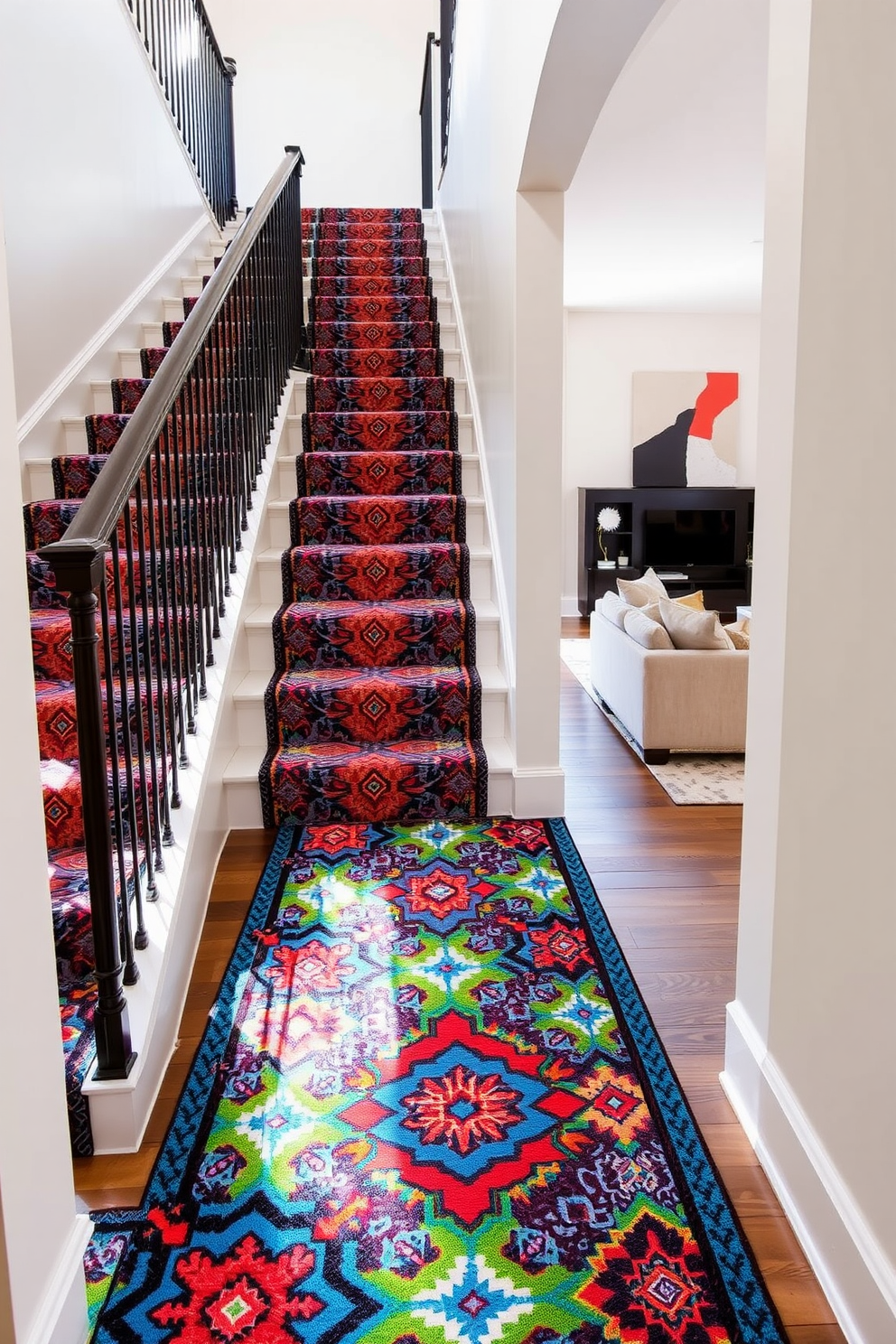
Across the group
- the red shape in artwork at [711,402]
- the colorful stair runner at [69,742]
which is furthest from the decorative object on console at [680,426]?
the colorful stair runner at [69,742]

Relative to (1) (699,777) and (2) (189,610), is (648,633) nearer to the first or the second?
(1) (699,777)

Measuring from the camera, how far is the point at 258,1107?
171 centimetres

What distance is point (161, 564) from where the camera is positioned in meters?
2.62

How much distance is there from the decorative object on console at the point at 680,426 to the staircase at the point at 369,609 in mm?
3726

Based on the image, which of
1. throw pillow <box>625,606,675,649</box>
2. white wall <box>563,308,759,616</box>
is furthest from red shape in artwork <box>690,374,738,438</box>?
throw pillow <box>625,606,675,649</box>

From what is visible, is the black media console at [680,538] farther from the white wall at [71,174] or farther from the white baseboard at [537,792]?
Answer: the white baseboard at [537,792]

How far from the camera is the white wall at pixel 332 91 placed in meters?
6.88

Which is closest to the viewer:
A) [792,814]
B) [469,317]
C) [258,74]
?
[792,814]

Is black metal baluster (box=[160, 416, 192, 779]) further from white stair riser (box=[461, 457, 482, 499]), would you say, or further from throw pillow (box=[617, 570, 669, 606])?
throw pillow (box=[617, 570, 669, 606])

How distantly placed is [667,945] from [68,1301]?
1.50 meters

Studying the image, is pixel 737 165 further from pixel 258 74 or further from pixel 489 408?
pixel 258 74

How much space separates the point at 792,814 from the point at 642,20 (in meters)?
1.70

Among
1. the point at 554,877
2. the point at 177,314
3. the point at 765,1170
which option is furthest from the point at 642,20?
the point at 177,314

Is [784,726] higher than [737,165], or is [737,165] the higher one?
[737,165]
